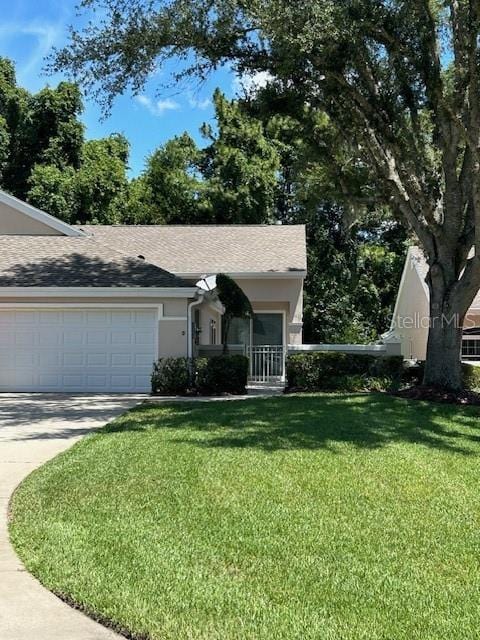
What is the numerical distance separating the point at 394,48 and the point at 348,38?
147 centimetres

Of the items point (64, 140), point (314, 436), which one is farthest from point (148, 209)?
point (314, 436)

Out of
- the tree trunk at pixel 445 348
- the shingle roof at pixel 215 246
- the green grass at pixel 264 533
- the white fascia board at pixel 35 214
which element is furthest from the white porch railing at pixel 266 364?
the green grass at pixel 264 533

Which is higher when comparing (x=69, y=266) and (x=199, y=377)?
(x=69, y=266)

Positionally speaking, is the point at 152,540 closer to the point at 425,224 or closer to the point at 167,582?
the point at 167,582

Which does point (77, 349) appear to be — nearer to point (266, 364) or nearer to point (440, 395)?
point (266, 364)

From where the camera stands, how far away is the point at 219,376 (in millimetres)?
16250

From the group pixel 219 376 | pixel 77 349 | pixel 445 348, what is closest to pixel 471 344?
pixel 445 348

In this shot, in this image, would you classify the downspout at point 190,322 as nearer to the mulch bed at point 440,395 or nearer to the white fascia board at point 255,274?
the white fascia board at point 255,274

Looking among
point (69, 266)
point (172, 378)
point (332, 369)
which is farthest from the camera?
point (69, 266)

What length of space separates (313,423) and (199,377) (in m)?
6.46

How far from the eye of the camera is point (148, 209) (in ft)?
119

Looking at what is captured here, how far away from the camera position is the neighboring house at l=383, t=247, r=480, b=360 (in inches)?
846

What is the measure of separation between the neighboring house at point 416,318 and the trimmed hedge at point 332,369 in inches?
158

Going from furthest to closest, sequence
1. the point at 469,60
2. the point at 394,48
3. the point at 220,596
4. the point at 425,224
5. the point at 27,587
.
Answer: the point at 425,224 → the point at 394,48 → the point at 469,60 → the point at 27,587 → the point at 220,596
